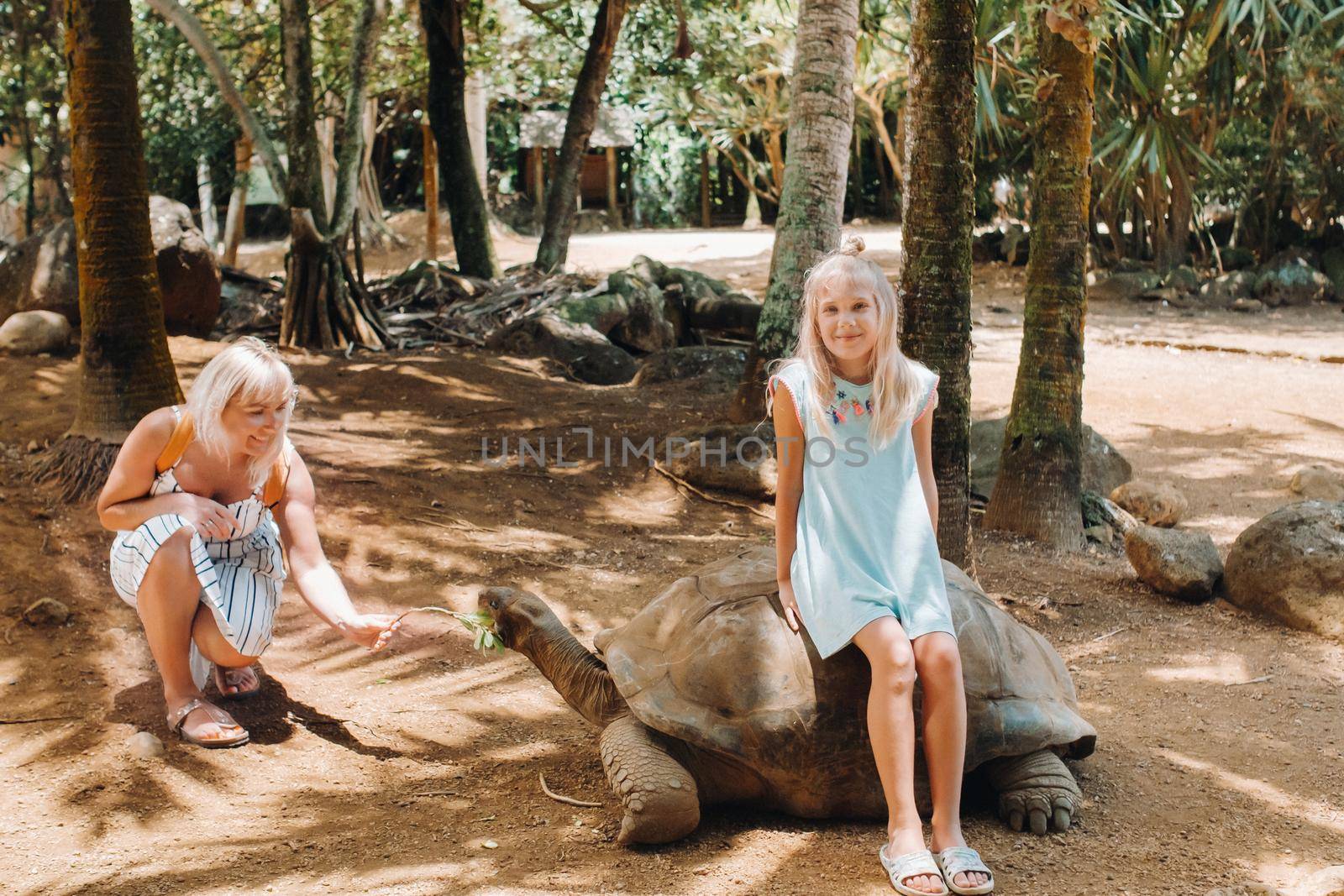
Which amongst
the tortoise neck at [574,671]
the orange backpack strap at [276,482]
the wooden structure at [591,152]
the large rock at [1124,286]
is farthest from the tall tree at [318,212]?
the wooden structure at [591,152]

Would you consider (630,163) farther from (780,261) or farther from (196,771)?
(196,771)

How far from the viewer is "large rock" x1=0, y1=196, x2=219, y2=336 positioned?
28.0 ft

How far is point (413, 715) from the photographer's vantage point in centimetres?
409

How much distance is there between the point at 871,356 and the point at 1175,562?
3.01 meters

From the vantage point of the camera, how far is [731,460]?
22.5ft

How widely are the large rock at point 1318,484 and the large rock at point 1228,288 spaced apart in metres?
10.1

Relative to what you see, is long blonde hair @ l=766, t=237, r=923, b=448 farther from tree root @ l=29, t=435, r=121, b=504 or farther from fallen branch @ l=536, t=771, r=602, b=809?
tree root @ l=29, t=435, r=121, b=504

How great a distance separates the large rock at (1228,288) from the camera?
663 inches

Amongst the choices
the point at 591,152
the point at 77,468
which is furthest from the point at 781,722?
the point at 591,152

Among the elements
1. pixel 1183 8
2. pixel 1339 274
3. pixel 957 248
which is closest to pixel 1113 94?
pixel 1183 8

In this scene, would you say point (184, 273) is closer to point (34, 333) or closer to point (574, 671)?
point (34, 333)

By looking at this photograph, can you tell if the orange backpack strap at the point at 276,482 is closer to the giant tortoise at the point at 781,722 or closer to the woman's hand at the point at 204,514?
the woman's hand at the point at 204,514

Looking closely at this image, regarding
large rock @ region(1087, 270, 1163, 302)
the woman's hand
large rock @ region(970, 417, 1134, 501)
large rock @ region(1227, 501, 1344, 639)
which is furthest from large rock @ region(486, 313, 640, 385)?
large rock @ region(1087, 270, 1163, 302)

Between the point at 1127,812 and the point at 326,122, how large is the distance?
64.5 feet
